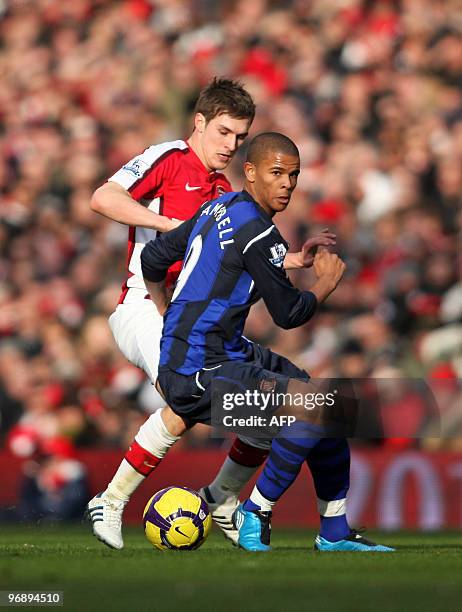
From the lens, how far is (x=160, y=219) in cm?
716

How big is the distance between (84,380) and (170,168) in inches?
191

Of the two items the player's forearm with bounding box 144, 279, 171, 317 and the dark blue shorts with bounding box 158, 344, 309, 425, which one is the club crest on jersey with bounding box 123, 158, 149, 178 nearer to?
the player's forearm with bounding box 144, 279, 171, 317

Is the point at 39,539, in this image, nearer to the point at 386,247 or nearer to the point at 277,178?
the point at 277,178

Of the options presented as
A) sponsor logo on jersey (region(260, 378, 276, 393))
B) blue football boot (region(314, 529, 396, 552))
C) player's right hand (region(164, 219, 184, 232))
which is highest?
player's right hand (region(164, 219, 184, 232))

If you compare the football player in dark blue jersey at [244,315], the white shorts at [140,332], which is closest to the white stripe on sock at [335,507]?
the football player in dark blue jersey at [244,315]

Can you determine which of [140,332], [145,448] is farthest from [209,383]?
[140,332]

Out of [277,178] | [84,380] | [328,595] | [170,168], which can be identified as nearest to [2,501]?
[84,380]

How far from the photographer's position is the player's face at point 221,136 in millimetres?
7492

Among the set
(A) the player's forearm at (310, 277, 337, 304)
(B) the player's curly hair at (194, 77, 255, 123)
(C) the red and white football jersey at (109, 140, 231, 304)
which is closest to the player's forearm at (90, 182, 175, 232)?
(C) the red and white football jersey at (109, 140, 231, 304)

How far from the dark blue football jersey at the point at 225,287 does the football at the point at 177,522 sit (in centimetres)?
67

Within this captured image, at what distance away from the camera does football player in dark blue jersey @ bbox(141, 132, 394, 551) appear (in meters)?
6.50

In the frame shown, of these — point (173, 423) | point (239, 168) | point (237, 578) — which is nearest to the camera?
point (237, 578)

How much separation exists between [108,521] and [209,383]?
91 cm

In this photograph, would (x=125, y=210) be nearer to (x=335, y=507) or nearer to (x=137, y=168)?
(x=137, y=168)
